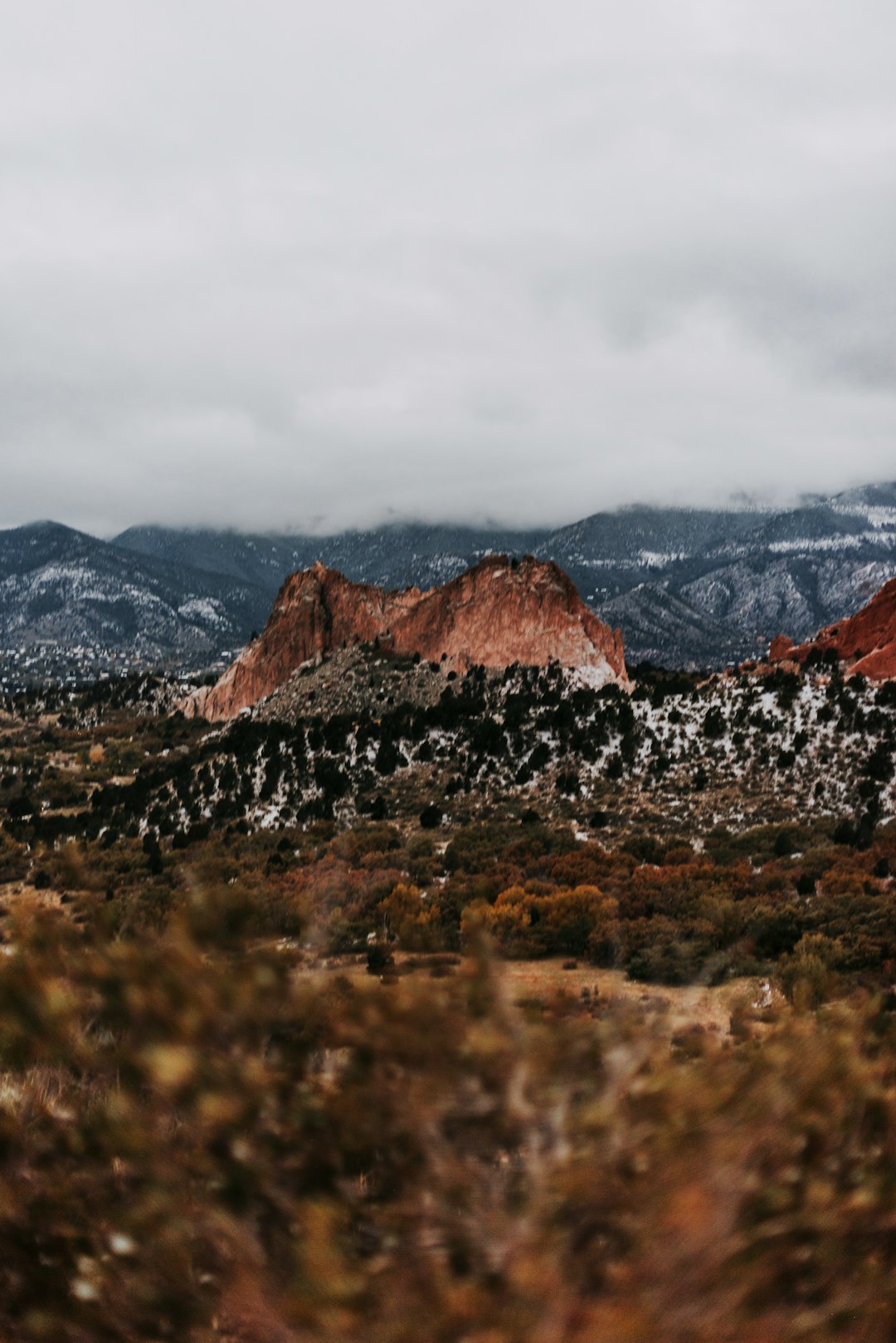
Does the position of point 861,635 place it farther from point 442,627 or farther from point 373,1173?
→ point 373,1173

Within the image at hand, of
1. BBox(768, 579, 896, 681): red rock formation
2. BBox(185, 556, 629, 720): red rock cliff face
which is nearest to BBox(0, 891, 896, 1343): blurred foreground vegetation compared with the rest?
BBox(185, 556, 629, 720): red rock cliff face

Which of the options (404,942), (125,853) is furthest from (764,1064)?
(125,853)

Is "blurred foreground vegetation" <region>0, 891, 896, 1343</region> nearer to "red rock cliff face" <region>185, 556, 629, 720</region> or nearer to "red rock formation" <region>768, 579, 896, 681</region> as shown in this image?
"red rock cliff face" <region>185, 556, 629, 720</region>

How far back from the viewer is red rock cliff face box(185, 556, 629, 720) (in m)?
62.3

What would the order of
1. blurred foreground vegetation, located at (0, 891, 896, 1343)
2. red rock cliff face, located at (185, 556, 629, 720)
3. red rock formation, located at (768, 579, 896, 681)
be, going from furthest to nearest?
red rock cliff face, located at (185, 556, 629, 720) → red rock formation, located at (768, 579, 896, 681) → blurred foreground vegetation, located at (0, 891, 896, 1343)

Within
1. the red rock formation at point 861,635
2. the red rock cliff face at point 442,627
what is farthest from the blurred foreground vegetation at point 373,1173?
the red rock formation at point 861,635

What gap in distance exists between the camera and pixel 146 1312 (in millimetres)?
3451

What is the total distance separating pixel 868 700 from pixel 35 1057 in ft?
153

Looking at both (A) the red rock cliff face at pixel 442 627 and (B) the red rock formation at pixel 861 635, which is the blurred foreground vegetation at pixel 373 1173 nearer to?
(A) the red rock cliff face at pixel 442 627

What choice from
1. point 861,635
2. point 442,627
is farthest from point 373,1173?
point 861,635

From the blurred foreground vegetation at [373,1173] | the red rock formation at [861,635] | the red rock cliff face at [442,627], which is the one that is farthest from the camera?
the red rock cliff face at [442,627]

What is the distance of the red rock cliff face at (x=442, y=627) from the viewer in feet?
204

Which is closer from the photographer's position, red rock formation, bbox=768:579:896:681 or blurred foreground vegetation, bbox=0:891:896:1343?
blurred foreground vegetation, bbox=0:891:896:1343

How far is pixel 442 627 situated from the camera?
67.8 meters
